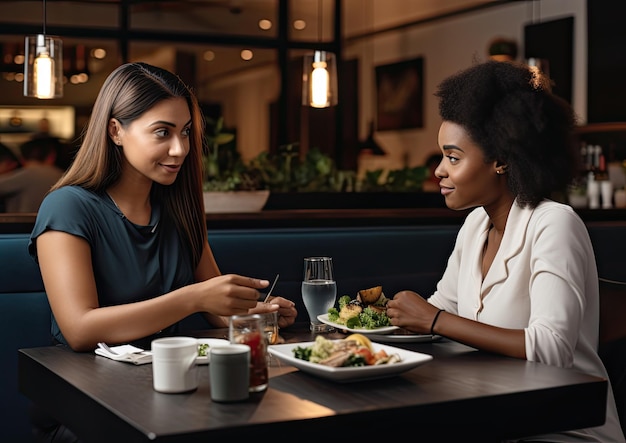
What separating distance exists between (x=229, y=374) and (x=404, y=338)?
674 mm

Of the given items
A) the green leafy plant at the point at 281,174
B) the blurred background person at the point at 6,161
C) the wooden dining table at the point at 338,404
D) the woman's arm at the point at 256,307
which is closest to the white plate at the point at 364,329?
the woman's arm at the point at 256,307

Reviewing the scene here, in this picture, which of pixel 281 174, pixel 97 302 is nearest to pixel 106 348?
pixel 97 302

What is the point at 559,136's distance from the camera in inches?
84.4

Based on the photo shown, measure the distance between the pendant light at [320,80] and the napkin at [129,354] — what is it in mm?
3593

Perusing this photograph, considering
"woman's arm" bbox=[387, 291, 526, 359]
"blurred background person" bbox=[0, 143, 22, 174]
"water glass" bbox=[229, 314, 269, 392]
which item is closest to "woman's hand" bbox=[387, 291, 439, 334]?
"woman's arm" bbox=[387, 291, 526, 359]

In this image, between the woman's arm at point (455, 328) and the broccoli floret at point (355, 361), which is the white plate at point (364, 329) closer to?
the woman's arm at point (455, 328)

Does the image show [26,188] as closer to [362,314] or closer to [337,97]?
[337,97]

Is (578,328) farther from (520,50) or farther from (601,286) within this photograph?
(520,50)

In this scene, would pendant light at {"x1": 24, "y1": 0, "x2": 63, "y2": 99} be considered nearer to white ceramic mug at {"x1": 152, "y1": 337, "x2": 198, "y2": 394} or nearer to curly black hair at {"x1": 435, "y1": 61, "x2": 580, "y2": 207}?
curly black hair at {"x1": 435, "y1": 61, "x2": 580, "y2": 207}

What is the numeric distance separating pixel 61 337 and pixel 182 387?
77cm

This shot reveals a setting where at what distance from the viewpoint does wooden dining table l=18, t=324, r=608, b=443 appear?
4.52 feet

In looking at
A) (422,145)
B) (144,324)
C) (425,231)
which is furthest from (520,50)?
(144,324)

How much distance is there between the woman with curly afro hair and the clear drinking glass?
9.1 inches

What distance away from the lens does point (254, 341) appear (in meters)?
1.57
